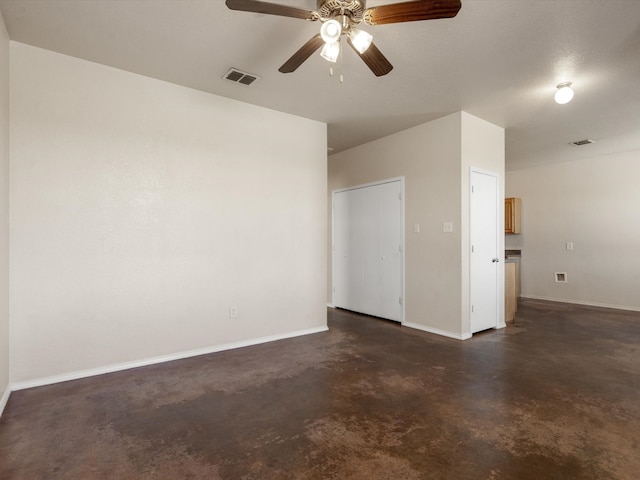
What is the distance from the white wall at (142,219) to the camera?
2758mm

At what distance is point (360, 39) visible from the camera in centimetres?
206

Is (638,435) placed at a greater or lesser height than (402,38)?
lesser

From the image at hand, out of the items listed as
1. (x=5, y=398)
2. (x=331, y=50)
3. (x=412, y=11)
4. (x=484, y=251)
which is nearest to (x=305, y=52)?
(x=331, y=50)

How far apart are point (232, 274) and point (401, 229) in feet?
7.82

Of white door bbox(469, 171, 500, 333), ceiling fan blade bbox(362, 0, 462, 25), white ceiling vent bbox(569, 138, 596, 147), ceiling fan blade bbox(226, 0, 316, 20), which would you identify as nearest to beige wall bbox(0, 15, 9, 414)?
ceiling fan blade bbox(226, 0, 316, 20)

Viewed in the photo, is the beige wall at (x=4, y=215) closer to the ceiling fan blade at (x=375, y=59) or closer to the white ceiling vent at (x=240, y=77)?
the white ceiling vent at (x=240, y=77)

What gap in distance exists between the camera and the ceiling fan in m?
1.81

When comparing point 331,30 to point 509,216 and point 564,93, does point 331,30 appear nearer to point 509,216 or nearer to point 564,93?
point 564,93

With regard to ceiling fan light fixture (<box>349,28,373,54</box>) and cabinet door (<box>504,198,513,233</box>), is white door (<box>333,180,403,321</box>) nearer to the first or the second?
ceiling fan light fixture (<box>349,28,373,54</box>)

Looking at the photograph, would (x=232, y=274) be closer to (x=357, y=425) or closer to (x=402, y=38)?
(x=357, y=425)

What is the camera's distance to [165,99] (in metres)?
3.34

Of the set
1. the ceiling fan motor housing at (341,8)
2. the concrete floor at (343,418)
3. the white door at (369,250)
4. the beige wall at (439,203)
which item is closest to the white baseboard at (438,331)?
the beige wall at (439,203)

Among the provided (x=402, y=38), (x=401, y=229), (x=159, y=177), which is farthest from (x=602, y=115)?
(x=159, y=177)

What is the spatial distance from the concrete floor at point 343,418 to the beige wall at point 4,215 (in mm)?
281
